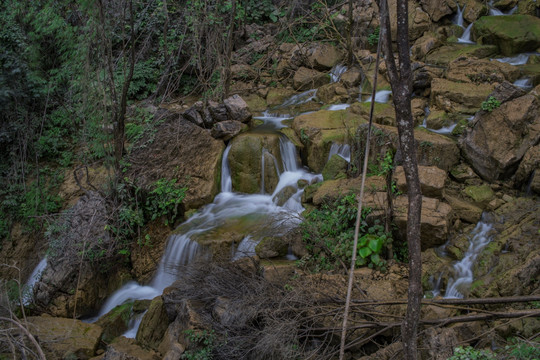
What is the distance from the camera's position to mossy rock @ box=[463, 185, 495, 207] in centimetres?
664

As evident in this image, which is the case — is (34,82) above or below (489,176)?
above

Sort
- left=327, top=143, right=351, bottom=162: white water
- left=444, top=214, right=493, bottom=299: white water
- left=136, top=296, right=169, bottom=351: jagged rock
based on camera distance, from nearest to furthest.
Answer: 1. left=444, top=214, right=493, bottom=299: white water
2. left=136, top=296, right=169, bottom=351: jagged rock
3. left=327, top=143, right=351, bottom=162: white water

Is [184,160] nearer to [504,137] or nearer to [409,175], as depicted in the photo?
[504,137]

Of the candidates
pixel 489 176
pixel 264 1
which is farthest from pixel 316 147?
pixel 264 1

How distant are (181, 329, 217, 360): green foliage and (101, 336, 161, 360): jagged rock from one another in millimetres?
723

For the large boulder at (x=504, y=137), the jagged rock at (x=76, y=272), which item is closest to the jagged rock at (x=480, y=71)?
the large boulder at (x=504, y=137)

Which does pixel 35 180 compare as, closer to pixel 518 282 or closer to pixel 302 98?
pixel 302 98

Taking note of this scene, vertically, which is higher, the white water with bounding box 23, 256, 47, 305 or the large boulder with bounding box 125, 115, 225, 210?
the large boulder with bounding box 125, 115, 225, 210

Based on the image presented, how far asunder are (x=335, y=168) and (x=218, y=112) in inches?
137

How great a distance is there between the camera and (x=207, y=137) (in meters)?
9.37

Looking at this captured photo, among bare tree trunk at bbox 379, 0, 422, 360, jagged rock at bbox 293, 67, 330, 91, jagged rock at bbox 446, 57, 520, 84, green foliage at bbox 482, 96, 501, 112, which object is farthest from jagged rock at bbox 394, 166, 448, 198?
jagged rock at bbox 293, 67, 330, 91

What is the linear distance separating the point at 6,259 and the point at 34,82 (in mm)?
4260

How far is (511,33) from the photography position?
1048 centimetres

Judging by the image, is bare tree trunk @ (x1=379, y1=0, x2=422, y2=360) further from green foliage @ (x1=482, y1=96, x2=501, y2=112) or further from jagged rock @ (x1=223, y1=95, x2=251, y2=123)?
jagged rock @ (x1=223, y1=95, x2=251, y2=123)
